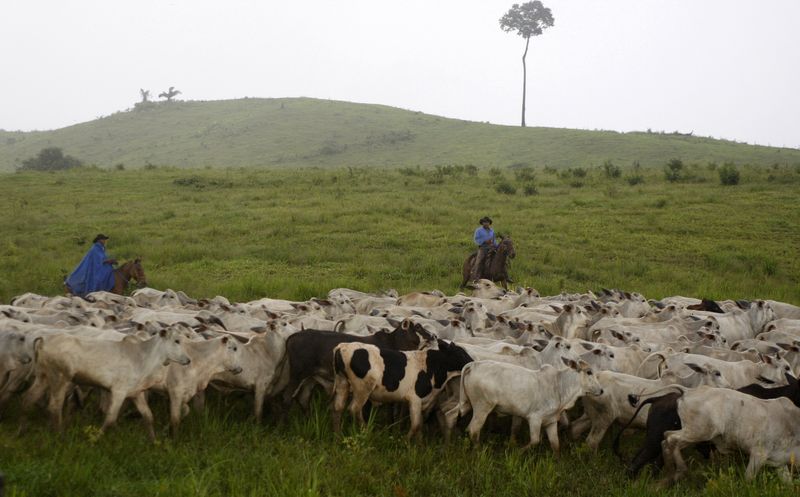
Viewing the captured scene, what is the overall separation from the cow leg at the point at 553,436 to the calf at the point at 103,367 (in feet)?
12.3

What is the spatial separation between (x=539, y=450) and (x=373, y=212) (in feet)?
59.8

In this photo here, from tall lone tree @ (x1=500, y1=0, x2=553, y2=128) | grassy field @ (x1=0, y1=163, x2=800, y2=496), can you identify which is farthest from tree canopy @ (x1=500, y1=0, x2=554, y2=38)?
grassy field @ (x1=0, y1=163, x2=800, y2=496)

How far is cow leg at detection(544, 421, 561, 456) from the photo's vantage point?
24.6 feet

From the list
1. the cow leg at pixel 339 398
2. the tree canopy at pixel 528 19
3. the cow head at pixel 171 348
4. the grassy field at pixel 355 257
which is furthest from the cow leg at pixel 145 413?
the tree canopy at pixel 528 19

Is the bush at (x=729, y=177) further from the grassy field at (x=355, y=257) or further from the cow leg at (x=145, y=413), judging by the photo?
the cow leg at (x=145, y=413)

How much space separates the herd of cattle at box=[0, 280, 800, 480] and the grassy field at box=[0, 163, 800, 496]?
322 millimetres

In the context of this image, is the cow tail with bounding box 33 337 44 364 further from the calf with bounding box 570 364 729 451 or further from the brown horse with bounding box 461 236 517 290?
the brown horse with bounding box 461 236 517 290

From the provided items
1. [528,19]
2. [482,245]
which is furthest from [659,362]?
[528,19]

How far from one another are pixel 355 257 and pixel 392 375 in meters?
12.4

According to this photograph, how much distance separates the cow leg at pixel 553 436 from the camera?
750cm

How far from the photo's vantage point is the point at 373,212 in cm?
2545

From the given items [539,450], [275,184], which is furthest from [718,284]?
[275,184]

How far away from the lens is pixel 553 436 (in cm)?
759

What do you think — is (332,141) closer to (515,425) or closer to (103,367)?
(515,425)
